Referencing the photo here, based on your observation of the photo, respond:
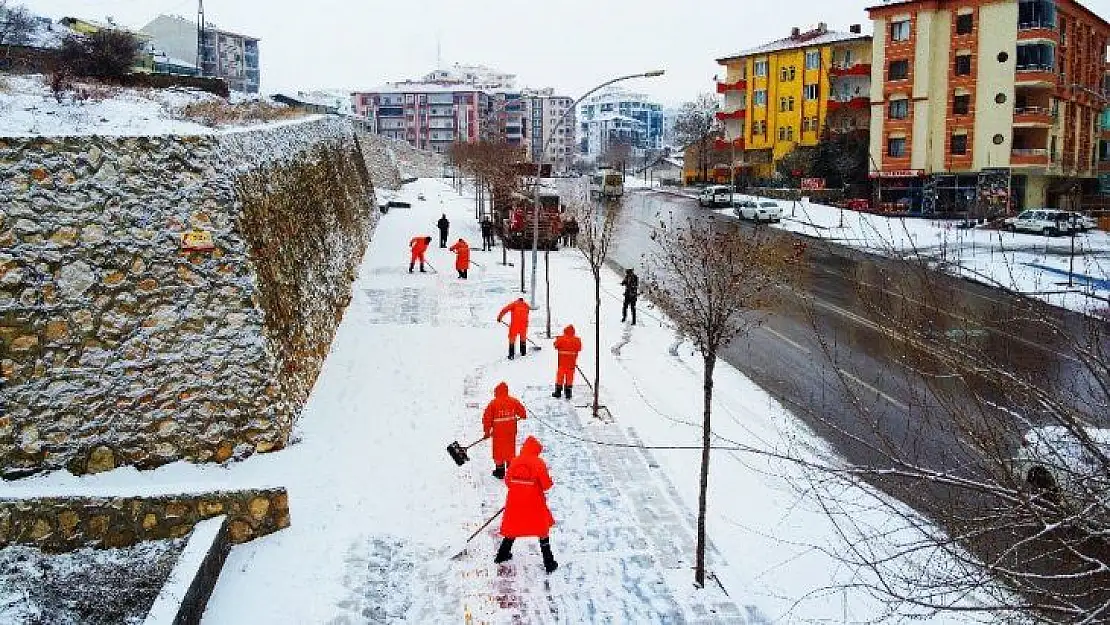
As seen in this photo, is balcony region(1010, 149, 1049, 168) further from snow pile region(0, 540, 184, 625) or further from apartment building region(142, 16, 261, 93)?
apartment building region(142, 16, 261, 93)

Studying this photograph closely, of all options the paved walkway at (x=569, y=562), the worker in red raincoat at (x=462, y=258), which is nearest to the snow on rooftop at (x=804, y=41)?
the worker in red raincoat at (x=462, y=258)

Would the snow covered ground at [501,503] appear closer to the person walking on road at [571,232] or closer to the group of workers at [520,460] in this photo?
the group of workers at [520,460]

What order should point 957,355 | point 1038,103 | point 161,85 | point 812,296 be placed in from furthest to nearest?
1. point 1038,103
2. point 161,85
3. point 812,296
4. point 957,355

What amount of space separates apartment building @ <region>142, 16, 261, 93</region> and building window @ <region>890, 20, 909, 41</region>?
48981 millimetres

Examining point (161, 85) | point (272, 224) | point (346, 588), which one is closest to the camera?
point (346, 588)

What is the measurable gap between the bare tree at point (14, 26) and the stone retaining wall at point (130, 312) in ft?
96.2

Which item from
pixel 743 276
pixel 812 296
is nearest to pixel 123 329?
pixel 743 276

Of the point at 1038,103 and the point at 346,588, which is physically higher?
the point at 1038,103

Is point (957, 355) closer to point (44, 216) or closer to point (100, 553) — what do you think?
point (100, 553)

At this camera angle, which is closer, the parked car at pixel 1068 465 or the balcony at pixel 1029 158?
the parked car at pixel 1068 465

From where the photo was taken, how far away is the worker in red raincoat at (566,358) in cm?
1346

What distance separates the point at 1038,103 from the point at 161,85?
3634cm

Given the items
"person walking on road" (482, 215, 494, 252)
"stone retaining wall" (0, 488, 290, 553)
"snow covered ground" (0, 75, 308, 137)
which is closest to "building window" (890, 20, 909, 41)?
"person walking on road" (482, 215, 494, 252)

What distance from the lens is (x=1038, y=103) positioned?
4078 centimetres
